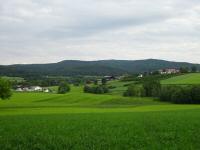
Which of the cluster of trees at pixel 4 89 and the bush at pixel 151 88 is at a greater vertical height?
the cluster of trees at pixel 4 89

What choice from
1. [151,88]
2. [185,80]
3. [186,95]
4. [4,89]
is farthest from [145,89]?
[4,89]

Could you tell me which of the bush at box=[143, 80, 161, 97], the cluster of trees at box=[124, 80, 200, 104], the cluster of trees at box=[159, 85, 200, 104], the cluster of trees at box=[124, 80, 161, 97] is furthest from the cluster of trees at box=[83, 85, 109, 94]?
the cluster of trees at box=[159, 85, 200, 104]

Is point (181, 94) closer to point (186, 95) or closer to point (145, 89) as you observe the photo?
point (186, 95)

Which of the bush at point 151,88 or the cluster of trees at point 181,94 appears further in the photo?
the bush at point 151,88

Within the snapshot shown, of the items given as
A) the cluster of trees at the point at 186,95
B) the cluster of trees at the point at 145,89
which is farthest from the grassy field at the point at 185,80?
the cluster of trees at the point at 186,95

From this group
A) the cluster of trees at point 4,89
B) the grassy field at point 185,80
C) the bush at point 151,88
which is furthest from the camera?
the grassy field at point 185,80

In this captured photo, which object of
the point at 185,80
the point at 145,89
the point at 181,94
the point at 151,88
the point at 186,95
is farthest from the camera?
the point at 185,80

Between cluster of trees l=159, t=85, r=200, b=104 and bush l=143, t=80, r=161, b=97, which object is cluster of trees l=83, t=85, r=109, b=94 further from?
cluster of trees l=159, t=85, r=200, b=104

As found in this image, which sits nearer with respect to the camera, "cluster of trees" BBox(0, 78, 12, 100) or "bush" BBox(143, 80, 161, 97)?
"cluster of trees" BBox(0, 78, 12, 100)

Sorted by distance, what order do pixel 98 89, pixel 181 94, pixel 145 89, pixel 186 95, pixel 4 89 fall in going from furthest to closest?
pixel 98 89
pixel 145 89
pixel 186 95
pixel 181 94
pixel 4 89

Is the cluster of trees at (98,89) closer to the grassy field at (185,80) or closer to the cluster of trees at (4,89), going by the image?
the grassy field at (185,80)

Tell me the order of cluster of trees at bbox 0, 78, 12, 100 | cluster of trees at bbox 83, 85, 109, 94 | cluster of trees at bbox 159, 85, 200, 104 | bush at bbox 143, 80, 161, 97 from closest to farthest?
1. cluster of trees at bbox 0, 78, 12, 100
2. cluster of trees at bbox 159, 85, 200, 104
3. bush at bbox 143, 80, 161, 97
4. cluster of trees at bbox 83, 85, 109, 94

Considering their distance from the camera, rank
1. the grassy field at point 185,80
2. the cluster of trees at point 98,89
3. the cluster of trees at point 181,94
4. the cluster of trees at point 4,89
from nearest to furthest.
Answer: the cluster of trees at point 4,89 → the cluster of trees at point 181,94 → the grassy field at point 185,80 → the cluster of trees at point 98,89

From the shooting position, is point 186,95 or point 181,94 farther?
point 186,95
